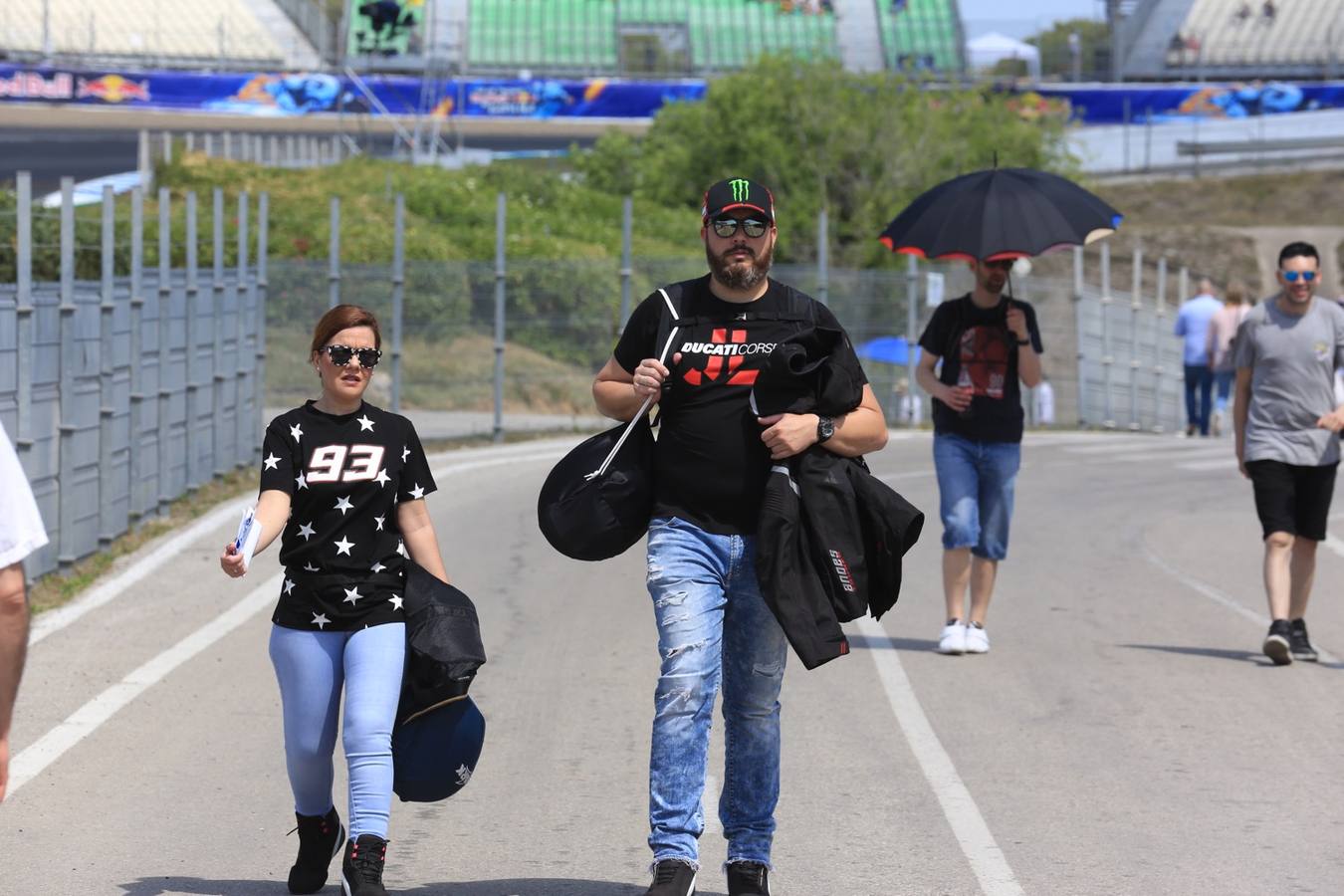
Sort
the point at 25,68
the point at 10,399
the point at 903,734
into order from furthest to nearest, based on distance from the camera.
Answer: the point at 25,68 < the point at 10,399 < the point at 903,734

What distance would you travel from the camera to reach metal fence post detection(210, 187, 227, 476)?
55.4 ft

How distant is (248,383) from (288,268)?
11.8ft

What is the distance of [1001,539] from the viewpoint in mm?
10023

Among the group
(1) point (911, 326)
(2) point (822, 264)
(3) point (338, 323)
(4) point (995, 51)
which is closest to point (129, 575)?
(3) point (338, 323)

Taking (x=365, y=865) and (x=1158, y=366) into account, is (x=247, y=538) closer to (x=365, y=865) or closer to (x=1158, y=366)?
(x=365, y=865)

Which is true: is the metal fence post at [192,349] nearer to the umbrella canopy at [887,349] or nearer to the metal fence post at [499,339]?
the metal fence post at [499,339]

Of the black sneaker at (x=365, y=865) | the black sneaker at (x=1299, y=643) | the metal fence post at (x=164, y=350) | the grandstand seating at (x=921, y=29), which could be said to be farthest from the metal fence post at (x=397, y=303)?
the grandstand seating at (x=921, y=29)

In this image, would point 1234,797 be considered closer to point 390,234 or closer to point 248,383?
point 248,383

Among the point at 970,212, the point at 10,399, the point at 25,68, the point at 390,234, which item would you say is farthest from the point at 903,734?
the point at 25,68

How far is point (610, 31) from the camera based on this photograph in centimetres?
8888

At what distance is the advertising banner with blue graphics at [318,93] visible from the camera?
72000 mm

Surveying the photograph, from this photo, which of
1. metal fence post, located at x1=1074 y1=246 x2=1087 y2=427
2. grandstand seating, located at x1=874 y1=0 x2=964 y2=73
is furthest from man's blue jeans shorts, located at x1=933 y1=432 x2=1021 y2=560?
grandstand seating, located at x1=874 y1=0 x2=964 y2=73

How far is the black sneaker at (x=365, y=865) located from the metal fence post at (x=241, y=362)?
12871 millimetres

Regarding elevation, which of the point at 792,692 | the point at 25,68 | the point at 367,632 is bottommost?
the point at 792,692
